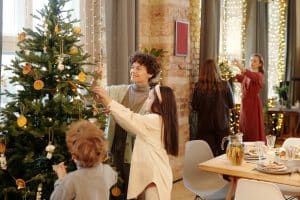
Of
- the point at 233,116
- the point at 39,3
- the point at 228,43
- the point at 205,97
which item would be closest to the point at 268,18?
the point at 228,43

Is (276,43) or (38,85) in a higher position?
(276,43)

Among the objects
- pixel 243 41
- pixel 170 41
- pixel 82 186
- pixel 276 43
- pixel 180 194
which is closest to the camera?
pixel 82 186

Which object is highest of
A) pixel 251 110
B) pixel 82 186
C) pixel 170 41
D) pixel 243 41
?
pixel 243 41

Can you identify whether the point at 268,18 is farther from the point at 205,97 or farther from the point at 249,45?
the point at 205,97

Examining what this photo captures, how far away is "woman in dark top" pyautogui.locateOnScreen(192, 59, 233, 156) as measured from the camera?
4.88 meters

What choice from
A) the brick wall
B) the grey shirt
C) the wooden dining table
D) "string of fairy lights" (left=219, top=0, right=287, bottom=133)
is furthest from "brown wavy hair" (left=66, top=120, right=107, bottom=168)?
"string of fairy lights" (left=219, top=0, right=287, bottom=133)

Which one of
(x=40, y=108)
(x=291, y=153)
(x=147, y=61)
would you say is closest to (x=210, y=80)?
(x=291, y=153)

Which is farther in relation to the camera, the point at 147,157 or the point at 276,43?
the point at 276,43

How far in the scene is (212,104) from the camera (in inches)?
192

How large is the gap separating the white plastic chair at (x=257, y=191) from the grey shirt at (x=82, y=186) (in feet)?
2.80

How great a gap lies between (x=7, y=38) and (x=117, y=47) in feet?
3.62

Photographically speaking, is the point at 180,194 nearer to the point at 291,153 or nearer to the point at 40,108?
the point at 291,153

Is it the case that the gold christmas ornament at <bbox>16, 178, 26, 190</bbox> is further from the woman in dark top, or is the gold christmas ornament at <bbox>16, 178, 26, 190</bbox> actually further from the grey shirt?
the woman in dark top

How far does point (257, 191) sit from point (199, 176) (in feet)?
3.80
